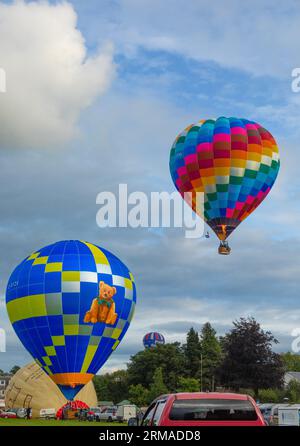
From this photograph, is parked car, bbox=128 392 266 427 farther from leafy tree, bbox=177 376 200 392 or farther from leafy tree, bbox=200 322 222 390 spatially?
leafy tree, bbox=177 376 200 392

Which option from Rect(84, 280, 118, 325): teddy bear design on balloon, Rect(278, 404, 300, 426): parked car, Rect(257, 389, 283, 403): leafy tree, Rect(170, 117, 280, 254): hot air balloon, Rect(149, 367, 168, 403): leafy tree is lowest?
Rect(278, 404, 300, 426): parked car

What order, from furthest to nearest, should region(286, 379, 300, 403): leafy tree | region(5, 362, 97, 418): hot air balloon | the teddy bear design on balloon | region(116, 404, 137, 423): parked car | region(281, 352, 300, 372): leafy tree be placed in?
1. region(281, 352, 300, 372): leafy tree
2. region(286, 379, 300, 403): leafy tree
3. region(5, 362, 97, 418): hot air balloon
4. region(116, 404, 137, 423): parked car
5. the teddy bear design on balloon

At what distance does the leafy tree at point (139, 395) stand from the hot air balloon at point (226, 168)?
53.1 m

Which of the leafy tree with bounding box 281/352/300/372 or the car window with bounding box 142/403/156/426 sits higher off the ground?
the leafy tree with bounding box 281/352/300/372

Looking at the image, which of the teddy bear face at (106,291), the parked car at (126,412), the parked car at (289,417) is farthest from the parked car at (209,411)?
the parked car at (126,412)

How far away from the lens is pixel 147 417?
14352mm

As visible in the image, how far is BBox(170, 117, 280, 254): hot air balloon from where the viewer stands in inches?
2019

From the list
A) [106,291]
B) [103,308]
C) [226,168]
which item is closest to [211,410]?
[103,308]

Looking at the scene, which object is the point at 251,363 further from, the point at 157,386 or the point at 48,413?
the point at 157,386

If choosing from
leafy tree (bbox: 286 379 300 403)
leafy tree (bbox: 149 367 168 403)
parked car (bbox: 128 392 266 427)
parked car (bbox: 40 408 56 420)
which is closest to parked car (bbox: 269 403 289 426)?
parked car (bbox: 40 408 56 420)

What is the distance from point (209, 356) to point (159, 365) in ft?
35.8

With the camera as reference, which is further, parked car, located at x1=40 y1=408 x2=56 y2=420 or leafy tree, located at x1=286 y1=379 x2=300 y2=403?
leafy tree, located at x1=286 y1=379 x2=300 y2=403

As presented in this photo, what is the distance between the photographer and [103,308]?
48844 millimetres
